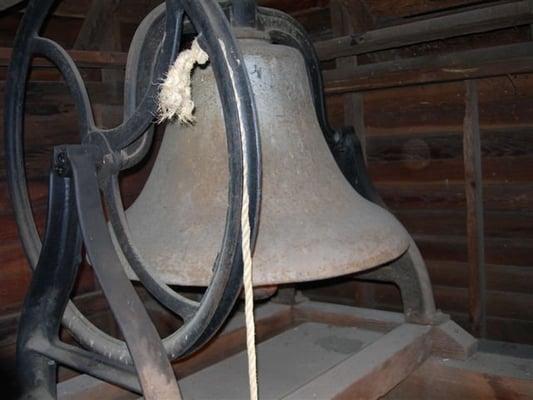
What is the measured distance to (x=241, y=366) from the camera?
1.48m

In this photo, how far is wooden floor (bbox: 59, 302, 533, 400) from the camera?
1241 mm

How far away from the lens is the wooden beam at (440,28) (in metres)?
1.72

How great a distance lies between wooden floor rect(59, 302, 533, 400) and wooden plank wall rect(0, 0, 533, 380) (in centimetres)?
51

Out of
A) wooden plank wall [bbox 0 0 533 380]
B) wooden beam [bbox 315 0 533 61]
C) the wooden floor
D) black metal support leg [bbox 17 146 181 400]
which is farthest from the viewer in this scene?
wooden plank wall [bbox 0 0 533 380]

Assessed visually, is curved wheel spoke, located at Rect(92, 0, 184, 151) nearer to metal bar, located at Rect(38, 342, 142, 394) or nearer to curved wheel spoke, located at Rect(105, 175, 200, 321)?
curved wheel spoke, located at Rect(105, 175, 200, 321)

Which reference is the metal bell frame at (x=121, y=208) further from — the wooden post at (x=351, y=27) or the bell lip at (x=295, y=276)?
the wooden post at (x=351, y=27)

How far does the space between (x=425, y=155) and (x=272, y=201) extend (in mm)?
1500

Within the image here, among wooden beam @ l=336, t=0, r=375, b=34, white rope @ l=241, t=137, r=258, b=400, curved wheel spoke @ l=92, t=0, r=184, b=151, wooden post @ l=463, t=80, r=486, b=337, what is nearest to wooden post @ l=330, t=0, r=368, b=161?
wooden beam @ l=336, t=0, r=375, b=34

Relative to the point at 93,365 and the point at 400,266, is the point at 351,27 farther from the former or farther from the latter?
the point at 93,365

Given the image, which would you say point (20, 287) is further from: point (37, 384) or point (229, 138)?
point (229, 138)

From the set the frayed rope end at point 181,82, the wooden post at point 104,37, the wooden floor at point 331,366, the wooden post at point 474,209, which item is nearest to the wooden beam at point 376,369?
the wooden floor at point 331,366

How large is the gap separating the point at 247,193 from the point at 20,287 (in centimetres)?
158

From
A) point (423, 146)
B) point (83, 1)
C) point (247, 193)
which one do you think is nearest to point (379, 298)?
point (423, 146)

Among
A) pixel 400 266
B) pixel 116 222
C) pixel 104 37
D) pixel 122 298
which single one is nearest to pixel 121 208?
pixel 116 222
